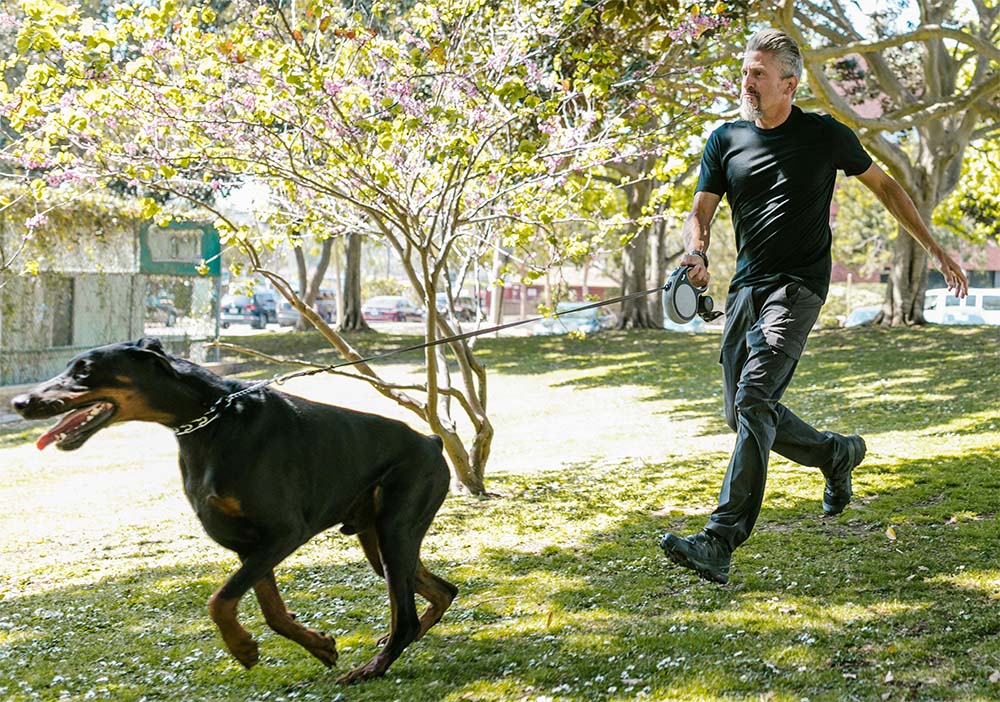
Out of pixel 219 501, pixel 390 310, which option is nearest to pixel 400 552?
pixel 219 501

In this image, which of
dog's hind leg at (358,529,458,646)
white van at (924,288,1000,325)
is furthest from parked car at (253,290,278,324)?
dog's hind leg at (358,529,458,646)

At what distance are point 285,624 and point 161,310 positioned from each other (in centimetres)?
2217

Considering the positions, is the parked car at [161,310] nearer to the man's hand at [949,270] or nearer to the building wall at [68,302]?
the building wall at [68,302]

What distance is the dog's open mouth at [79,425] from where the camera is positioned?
13.6 feet

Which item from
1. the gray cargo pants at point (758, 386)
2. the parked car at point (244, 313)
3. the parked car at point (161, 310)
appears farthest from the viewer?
the parked car at point (244, 313)

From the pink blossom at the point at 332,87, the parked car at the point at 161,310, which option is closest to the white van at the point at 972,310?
the parked car at the point at 161,310

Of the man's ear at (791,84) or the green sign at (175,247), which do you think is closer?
the man's ear at (791,84)

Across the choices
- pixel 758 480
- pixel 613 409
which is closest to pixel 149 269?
pixel 613 409

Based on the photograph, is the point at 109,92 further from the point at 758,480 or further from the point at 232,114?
the point at 758,480

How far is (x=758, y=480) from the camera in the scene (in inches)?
206

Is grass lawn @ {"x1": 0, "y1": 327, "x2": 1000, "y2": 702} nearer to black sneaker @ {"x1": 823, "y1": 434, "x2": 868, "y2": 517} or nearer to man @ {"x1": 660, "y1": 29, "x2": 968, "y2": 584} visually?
black sneaker @ {"x1": 823, "y1": 434, "x2": 868, "y2": 517}

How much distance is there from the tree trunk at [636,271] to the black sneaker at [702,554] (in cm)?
2275

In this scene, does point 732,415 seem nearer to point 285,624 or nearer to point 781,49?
point 781,49

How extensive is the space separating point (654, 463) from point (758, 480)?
263 inches
